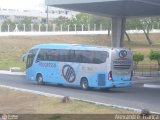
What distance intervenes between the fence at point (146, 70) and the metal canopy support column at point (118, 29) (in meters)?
3.26

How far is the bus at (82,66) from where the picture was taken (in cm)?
3106

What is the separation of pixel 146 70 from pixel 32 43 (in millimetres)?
26902

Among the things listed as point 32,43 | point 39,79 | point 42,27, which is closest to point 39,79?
point 39,79

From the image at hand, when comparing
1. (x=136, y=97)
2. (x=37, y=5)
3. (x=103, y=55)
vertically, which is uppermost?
(x=37, y=5)

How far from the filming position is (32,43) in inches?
2943

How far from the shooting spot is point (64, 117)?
726 inches

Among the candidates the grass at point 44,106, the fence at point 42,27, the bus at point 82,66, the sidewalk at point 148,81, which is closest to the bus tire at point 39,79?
the bus at point 82,66

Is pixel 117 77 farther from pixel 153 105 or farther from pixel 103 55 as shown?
pixel 153 105

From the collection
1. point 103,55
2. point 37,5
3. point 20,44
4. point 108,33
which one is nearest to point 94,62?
point 103,55

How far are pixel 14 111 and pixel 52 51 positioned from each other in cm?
1388

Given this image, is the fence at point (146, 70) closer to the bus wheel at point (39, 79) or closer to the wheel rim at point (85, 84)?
the bus wheel at point (39, 79)

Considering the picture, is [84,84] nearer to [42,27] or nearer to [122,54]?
[122,54]

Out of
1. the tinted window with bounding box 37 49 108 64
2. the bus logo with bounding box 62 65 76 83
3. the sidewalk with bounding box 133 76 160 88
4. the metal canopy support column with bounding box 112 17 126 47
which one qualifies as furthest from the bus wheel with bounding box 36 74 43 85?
the metal canopy support column with bounding box 112 17 126 47

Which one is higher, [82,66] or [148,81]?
[82,66]
